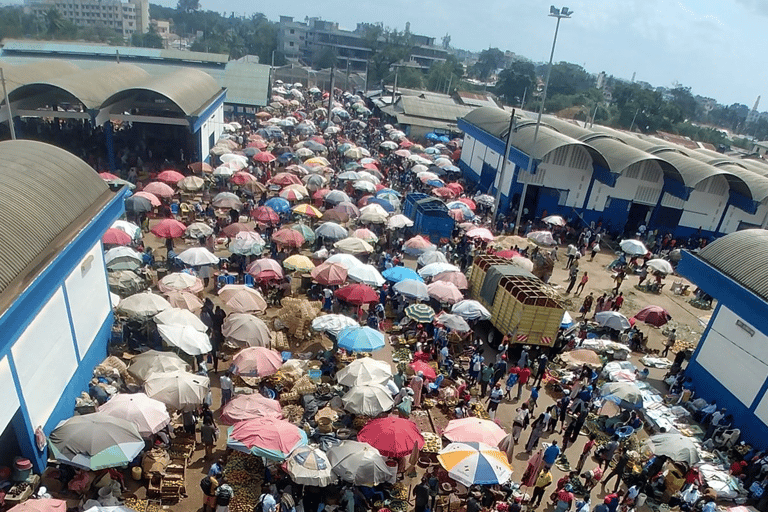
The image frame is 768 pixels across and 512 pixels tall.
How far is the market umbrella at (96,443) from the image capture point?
8984 millimetres

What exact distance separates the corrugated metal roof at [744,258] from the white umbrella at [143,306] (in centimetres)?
1591

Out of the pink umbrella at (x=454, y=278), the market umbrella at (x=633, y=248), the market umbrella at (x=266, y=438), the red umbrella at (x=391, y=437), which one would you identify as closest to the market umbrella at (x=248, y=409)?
the market umbrella at (x=266, y=438)

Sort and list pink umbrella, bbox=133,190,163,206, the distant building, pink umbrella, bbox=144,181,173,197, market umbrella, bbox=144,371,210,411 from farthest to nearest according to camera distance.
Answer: the distant building → pink umbrella, bbox=144,181,173,197 → pink umbrella, bbox=133,190,163,206 → market umbrella, bbox=144,371,210,411

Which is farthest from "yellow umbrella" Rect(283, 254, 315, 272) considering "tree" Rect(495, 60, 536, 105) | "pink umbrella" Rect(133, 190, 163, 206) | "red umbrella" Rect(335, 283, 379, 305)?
"tree" Rect(495, 60, 536, 105)

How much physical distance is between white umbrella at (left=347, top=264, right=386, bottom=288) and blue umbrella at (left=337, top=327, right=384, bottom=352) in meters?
3.45

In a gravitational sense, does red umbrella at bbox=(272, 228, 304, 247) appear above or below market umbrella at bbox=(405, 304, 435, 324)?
above

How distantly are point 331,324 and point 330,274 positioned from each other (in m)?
2.84

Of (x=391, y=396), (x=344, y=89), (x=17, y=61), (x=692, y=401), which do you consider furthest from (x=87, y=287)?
(x=344, y=89)

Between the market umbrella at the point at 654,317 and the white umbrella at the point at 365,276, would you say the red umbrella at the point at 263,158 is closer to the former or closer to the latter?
the white umbrella at the point at 365,276

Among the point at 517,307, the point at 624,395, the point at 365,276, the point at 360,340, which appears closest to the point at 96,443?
the point at 360,340

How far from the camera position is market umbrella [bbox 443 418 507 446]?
409 inches

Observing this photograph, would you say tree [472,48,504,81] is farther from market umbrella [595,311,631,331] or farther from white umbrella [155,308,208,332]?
white umbrella [155,308,208,332]

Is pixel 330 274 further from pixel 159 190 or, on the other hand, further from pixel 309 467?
pixel 159 190

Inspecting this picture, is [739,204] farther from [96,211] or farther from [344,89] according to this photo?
[344,89]
